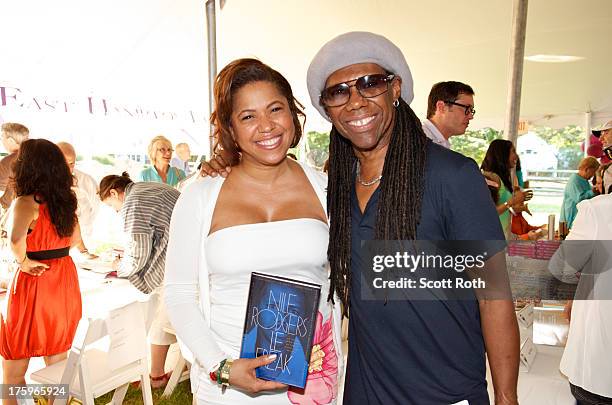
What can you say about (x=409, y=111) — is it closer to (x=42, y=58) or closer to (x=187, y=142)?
(x=42, y=58)

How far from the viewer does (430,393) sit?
129 cm

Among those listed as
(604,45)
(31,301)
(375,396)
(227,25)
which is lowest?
(31,301)

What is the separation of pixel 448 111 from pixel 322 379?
2.28m

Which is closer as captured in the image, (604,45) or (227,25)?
(604,45)

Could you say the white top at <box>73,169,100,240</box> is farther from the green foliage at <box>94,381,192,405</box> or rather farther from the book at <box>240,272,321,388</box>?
the book at <box>240,272,321,388</box>

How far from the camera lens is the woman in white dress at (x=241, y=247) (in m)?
1.48

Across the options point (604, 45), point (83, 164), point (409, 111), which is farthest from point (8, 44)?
point (604, 45)

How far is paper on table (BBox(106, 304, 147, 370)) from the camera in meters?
2.65

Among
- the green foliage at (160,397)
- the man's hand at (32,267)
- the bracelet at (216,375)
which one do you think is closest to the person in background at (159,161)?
the man's hand at (32,267)

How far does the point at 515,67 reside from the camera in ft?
15.5

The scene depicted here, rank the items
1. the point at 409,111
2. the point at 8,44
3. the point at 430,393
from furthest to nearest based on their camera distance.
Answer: the point at 8,44
the point at 409,111
the point at 430,393

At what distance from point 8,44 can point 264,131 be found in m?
3.59

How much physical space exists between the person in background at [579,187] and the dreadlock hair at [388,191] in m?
4.80

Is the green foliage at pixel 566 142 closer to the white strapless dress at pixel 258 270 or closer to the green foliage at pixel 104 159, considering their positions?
the green foliage at pixel 104 159
